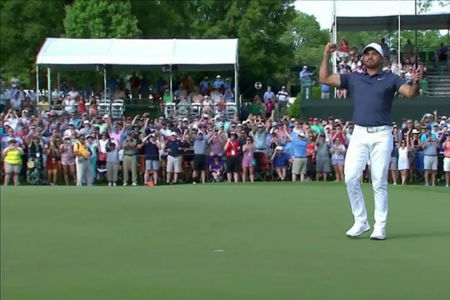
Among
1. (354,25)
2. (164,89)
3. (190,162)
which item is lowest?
(190,162)

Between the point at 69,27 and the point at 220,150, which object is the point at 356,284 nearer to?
the point at 220,150

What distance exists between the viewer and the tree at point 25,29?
49.3m

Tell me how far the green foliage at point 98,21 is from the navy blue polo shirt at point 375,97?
37355 mm

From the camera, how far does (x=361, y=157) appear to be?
8.83 metres

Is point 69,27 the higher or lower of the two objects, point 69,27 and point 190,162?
the higher

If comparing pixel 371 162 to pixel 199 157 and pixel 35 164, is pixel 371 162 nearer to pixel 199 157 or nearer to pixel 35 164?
pixel 199 157

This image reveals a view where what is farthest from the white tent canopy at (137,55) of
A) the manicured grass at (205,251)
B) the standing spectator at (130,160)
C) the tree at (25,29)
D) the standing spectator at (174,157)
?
the manicured grass at (205,251)

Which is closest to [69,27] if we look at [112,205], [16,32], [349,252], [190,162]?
[16,32]

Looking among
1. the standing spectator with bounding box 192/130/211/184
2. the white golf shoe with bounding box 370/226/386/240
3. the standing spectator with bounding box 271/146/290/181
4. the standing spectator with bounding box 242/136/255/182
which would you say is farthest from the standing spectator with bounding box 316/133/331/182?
the white golf shoe with bounding box 370/226/386/240

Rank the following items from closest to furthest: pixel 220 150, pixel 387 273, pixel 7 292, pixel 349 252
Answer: pixel 7 292
pixel 387 273
pixel 349 252
pixel 220 150

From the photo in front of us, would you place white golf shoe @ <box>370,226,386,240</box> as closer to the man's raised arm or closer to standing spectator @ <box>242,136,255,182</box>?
the man's raised arm

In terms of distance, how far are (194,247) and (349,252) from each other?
4.69 ft

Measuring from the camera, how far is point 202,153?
23281mm

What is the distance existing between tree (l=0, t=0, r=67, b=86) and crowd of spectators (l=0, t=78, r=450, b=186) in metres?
26.3
